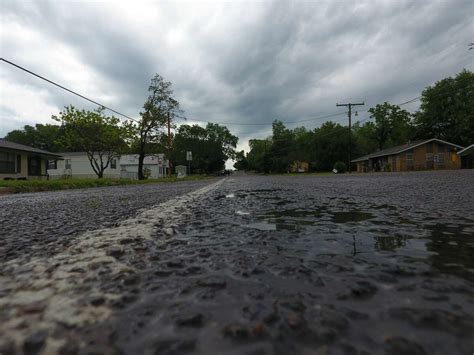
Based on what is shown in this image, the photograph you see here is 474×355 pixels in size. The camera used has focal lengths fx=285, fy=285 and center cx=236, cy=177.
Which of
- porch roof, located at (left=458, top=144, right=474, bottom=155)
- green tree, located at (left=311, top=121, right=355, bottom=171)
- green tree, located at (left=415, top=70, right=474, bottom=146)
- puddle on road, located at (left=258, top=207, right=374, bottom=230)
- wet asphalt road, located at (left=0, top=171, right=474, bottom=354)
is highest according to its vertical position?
green tree, located at (left=415, top=70, right=474, bottom=146)

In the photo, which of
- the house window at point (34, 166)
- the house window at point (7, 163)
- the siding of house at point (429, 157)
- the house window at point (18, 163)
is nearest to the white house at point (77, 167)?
the house window at point (34, 166)

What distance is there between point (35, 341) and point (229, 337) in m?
0.57

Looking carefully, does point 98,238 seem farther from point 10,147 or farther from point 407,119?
point 407,119

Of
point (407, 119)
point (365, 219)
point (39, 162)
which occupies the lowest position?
point (365, 219)

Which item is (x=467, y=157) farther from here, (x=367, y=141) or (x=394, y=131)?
(x=367, y=141)

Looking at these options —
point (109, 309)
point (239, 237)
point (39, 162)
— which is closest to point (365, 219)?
point (239, 237)

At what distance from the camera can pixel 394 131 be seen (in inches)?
2694

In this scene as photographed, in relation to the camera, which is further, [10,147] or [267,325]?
[10,147]

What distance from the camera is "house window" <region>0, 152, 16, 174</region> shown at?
1080 inches

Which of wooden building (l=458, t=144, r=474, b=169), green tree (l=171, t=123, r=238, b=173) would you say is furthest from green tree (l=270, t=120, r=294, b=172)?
wooden building (l=458, t=144, r=474, b=169)

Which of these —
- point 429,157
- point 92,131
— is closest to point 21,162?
point 92,131

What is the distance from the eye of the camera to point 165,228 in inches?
105

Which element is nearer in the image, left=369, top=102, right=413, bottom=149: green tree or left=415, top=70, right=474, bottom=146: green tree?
left=415, top=70, right=474, bottom=146: green tree

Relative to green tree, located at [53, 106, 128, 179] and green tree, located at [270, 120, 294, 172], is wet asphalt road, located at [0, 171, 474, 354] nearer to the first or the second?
green tree, located at [53, 106, 128, 179]
